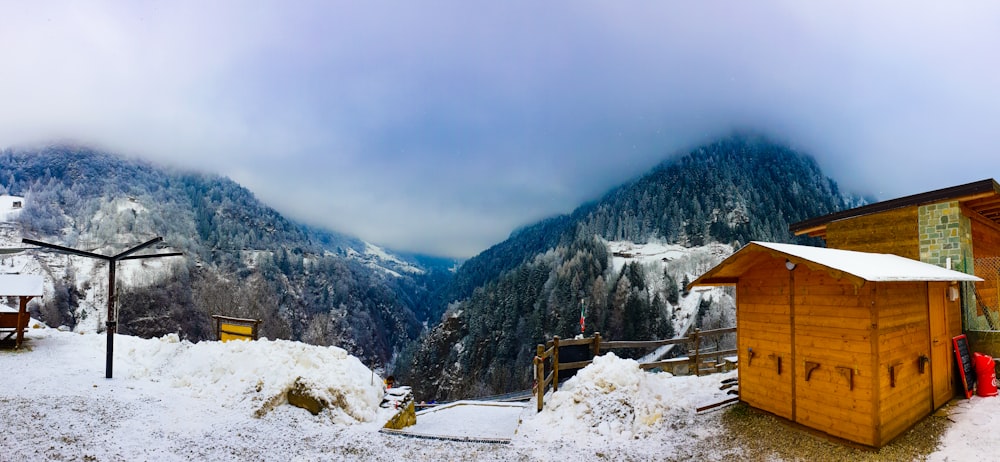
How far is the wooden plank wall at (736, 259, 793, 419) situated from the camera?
844 cm

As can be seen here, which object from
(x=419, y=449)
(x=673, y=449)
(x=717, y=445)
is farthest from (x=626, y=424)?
(x=419, y=449)

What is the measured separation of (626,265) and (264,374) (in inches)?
3151

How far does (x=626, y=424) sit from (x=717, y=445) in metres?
1.62

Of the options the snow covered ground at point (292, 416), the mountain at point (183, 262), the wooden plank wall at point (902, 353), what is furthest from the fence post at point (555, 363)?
the mountain at point (183, 262)

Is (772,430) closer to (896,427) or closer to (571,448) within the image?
(896,427)

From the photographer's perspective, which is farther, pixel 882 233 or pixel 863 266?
pixel 882 233

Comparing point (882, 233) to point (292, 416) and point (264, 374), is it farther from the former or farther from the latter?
point (264, 374)

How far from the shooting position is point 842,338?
7.51 m

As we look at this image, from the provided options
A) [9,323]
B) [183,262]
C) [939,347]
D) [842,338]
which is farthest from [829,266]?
[183,262]

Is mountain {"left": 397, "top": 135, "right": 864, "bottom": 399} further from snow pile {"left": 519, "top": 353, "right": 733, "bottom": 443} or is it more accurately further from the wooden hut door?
the wooden hut door

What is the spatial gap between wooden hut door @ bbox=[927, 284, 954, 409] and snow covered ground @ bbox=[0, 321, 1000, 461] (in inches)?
13.8

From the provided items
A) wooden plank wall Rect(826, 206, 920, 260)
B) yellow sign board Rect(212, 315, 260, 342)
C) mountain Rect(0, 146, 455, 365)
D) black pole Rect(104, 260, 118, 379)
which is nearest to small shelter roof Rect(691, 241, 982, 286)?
wooden plank wall Rect(826, 206, 920, 260)

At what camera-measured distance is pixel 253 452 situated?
292 inches

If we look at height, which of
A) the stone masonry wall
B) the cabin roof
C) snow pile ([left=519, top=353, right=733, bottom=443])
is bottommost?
snow pile ([left=519, top=353, right=733, bottom=443])
